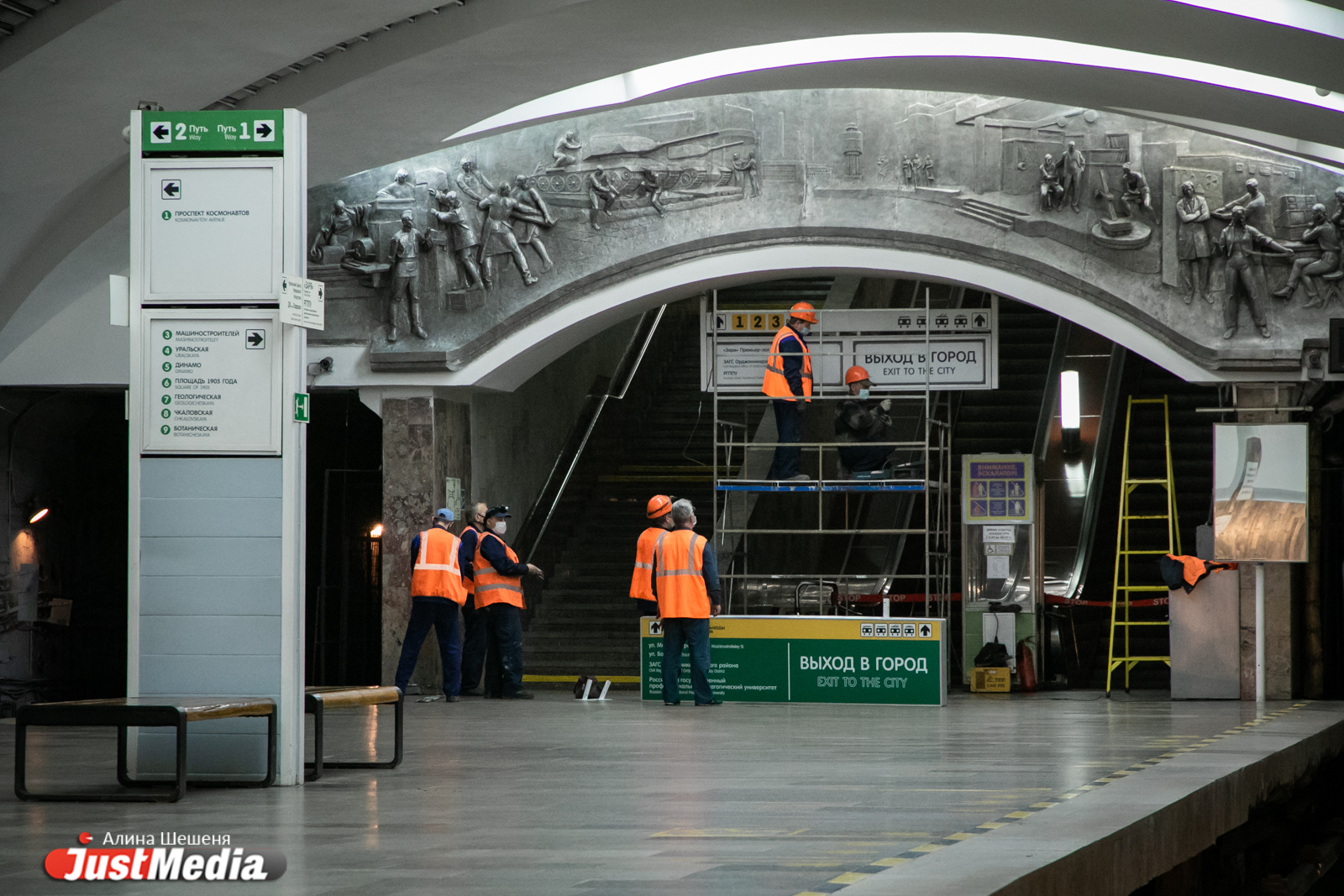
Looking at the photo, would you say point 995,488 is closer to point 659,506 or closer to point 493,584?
point 659,506

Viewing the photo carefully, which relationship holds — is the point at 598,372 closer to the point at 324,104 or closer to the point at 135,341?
the point at 324,104

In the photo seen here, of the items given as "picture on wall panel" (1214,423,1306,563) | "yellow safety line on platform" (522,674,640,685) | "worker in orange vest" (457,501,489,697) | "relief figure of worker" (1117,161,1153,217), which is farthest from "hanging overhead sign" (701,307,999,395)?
"yellow safety line on platform" (522,674,640,685)

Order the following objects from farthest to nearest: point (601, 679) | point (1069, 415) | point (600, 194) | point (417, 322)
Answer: point (1069, 415)
point (601, 679)
point (417, 322)
point (600, 194)

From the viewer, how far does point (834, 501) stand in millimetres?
18703

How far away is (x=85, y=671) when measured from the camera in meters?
17.7

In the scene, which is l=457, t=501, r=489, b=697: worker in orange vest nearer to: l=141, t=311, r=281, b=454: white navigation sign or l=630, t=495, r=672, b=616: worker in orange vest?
l=630, t=495, r=672, b=616: worker in orange vest

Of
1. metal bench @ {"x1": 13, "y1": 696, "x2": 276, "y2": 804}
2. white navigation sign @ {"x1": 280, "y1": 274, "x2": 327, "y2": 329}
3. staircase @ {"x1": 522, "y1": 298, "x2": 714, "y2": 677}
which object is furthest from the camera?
staircase @ {"x1": 522, "y1": 298, "x2": 714, "y2": 677}

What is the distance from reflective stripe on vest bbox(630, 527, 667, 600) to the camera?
1352 cm

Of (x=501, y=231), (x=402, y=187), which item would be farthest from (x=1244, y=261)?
(x=402, y=187)

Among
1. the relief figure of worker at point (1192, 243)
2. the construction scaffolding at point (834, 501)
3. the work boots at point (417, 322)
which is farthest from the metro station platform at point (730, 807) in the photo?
the work boots at point (417, 322)

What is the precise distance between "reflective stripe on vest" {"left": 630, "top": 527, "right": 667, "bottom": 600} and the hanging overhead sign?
2.68 metres

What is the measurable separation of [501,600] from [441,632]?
61 cm

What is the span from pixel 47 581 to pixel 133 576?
1058cm

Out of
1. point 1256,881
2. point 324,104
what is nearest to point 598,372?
point 324,104
